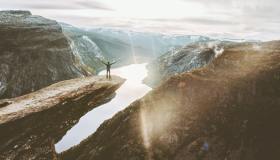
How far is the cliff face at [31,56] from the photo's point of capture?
10819cm

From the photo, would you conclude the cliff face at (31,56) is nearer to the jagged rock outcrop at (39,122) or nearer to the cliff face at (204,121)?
the jagged rock outcrop at (39,122)

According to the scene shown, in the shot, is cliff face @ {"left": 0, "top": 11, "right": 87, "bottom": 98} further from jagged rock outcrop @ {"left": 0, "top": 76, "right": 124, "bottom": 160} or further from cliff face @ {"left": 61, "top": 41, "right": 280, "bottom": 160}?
cliff face @ {"left": 61, "top": 41, "right": 280, "bottom": 160}

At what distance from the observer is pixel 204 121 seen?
28.5 m

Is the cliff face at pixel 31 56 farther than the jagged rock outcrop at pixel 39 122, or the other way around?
the cliff face at pixel 31 56

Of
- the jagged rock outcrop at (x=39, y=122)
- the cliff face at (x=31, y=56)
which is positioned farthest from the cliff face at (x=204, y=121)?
the cliff face at (x=31, y=56)

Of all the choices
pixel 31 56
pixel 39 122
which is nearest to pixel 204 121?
pixel 39 122

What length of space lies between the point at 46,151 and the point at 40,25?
426ft

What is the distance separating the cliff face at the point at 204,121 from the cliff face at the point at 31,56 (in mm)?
78038

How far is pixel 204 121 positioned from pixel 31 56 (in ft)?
354

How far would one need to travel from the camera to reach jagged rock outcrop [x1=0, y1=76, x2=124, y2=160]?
39484 millimetres

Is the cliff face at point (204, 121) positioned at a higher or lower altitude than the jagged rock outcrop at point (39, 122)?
higher

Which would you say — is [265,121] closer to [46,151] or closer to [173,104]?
[173,104]

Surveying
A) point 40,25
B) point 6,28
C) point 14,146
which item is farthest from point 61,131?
point 40,25

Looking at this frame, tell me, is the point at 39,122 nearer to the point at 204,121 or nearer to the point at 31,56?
the point at 204,121
